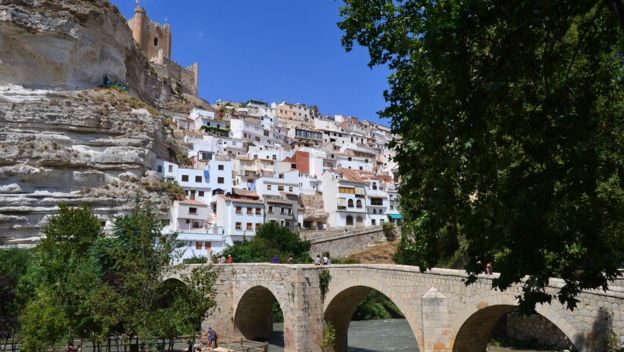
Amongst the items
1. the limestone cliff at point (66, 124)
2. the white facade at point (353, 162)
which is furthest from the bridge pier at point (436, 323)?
the white facade at point (353, 162)

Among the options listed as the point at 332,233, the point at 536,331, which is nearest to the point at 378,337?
the point at 536,331

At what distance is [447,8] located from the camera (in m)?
5.98

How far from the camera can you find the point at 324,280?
885 inches

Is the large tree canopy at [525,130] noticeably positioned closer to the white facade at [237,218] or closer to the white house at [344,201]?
the white facade at [237,218]

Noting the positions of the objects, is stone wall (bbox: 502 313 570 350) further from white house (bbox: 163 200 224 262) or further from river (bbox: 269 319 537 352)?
white house (bbox: 163 200 224 262)

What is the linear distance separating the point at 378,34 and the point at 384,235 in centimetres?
4566

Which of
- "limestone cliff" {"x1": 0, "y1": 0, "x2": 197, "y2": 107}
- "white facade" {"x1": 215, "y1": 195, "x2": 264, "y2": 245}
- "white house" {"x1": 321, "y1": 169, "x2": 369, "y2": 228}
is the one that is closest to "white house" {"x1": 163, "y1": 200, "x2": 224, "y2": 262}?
"white facade" {"x1": 215, "y1": 195, "x2": 264, "y2": 245}

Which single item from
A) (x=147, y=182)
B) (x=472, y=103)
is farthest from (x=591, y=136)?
(x=147, y=182)

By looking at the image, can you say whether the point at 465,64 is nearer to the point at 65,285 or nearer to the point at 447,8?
the point at 447,8

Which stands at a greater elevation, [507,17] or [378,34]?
[378,34]

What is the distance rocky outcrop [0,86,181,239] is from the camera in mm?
42094

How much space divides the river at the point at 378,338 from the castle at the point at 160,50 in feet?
200

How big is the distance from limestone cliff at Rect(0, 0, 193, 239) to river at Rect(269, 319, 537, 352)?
65.8 ft

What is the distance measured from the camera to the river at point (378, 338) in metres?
25.8
